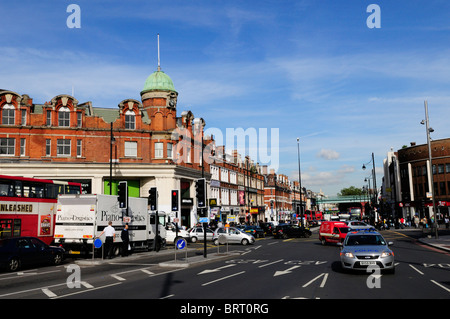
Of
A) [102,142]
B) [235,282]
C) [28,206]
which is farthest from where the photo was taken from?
[102,142]

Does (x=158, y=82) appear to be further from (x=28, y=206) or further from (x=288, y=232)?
(x=28, y=206)

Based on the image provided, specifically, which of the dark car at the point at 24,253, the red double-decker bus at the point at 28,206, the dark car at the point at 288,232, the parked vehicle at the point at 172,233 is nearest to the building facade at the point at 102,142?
the parked vehicle at the point at 172,233

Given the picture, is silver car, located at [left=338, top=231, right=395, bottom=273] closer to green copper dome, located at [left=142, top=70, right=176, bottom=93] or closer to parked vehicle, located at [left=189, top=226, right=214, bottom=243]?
parked vehicle, located at [left=189, top=226, right=214, bottom=243]

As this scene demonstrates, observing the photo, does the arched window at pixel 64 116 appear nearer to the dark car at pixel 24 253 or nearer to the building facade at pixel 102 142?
the building facade at pixel 102 142

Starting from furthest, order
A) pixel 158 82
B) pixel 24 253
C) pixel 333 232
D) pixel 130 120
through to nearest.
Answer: pixel 158 82, pixel 130 120, pixel 333 232, pixel 24 253

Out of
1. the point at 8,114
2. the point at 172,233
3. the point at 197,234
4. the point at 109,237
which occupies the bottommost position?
the point at 197,234

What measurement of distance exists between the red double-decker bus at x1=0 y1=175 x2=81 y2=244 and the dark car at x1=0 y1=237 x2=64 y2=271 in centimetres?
254

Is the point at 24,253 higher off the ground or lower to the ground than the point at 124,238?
lower

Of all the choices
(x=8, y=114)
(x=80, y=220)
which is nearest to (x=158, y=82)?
(x=8, y=114)

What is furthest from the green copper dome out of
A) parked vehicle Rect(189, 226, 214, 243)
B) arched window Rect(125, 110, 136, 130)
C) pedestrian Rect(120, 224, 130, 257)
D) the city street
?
the city street

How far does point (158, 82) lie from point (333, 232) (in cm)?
3103

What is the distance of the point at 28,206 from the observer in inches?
911
